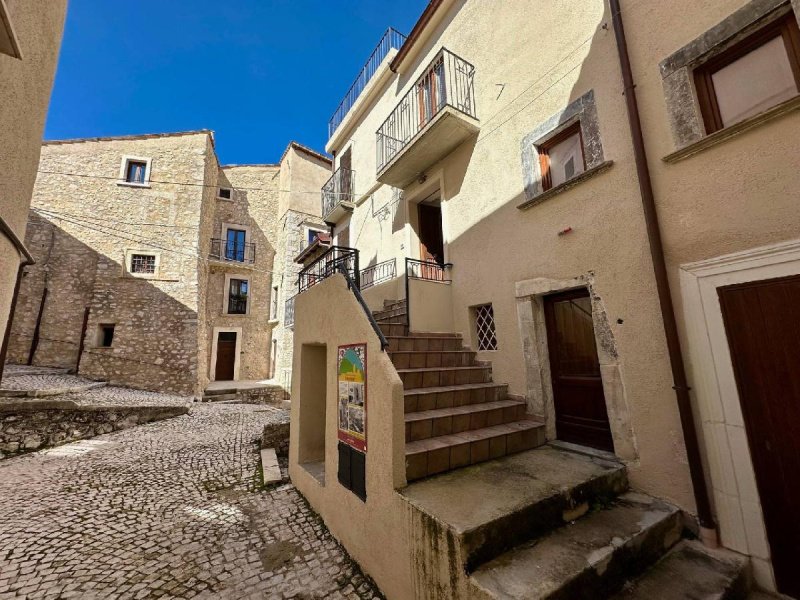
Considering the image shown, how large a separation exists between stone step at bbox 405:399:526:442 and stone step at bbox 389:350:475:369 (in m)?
0.82

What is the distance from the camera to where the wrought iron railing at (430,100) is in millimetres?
6008

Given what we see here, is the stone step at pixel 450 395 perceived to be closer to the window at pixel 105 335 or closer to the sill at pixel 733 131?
the sill at pixel 733 131

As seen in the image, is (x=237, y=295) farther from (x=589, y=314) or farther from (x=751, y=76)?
(x=751, y=76)

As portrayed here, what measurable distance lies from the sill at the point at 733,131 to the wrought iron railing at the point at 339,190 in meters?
8.04

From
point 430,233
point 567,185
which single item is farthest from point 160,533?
point 430,233

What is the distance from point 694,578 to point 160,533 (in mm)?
5285

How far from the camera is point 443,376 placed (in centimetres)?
451

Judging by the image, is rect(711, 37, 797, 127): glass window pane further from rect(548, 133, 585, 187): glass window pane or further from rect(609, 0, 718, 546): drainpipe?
rect(548, 133, 585, 187): glass window pane

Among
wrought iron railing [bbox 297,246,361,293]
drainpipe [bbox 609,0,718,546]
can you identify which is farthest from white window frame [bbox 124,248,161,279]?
drainpipe [bbox 609,0,718,546]

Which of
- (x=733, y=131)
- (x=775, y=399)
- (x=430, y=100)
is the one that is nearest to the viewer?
(x=775, y=399)

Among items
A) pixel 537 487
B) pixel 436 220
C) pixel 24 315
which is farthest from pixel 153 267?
pixel 537 487

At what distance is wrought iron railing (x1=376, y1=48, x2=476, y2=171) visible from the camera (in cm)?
601

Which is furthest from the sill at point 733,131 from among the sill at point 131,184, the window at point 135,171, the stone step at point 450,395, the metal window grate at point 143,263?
the window at point 135,171

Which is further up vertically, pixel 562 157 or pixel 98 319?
pixel 562 157
